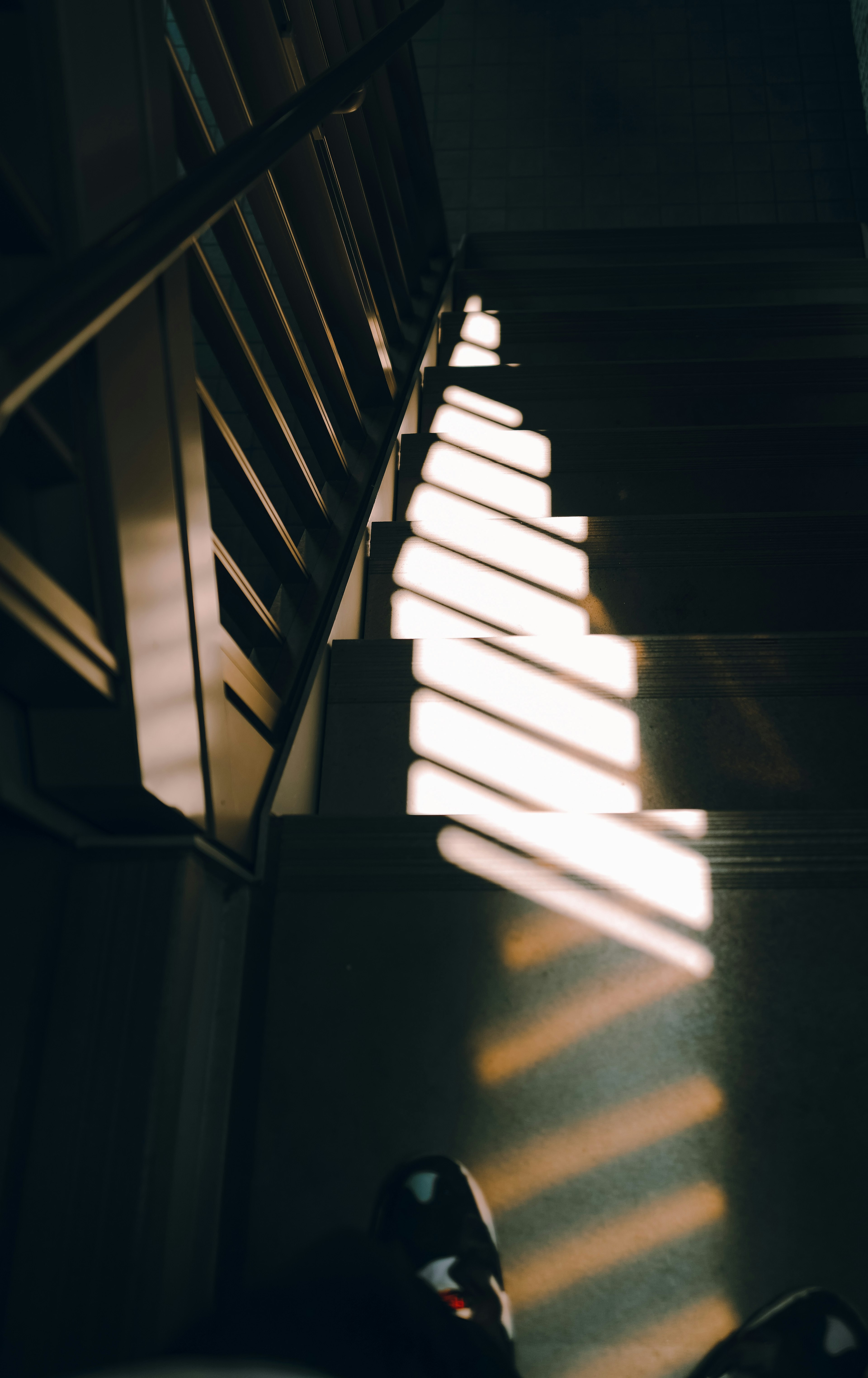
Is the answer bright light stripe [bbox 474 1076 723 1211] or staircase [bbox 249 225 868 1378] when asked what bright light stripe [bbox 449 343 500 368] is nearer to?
staircase [bbox 249 225 868 1378]

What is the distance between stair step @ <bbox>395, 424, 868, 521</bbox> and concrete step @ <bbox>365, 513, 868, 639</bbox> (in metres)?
0.31

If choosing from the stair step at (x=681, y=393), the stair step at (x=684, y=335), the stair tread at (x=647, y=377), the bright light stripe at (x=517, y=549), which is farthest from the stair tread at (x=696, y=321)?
the bright light stripe at (x=517, y=549)

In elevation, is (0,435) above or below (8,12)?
below

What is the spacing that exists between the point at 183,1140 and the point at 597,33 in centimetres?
545

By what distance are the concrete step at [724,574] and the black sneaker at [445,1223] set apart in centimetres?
96

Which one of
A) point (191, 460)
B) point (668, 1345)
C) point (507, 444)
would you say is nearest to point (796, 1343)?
point (668, 1345)

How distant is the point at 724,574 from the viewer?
1722 mm

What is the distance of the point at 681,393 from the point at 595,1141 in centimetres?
194

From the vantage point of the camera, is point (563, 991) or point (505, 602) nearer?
point (563, 991)

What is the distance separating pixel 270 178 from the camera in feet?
4.71

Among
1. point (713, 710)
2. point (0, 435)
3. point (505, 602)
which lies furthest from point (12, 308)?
point (505, 602)

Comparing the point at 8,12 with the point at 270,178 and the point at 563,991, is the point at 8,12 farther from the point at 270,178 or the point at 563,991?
the point at 563,991

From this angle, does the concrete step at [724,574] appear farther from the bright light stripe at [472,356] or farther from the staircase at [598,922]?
the bright light stripe at [472,356]

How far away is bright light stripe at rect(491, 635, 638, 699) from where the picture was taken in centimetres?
147
